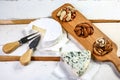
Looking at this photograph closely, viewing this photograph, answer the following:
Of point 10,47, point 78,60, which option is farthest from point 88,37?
point 10,47

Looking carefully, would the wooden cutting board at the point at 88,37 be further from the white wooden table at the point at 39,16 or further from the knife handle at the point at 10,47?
the knife handle at the point at 10,47

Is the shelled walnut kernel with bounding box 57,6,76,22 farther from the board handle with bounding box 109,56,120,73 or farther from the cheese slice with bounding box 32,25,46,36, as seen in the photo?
the board handle with bounding box 109,56,120,73

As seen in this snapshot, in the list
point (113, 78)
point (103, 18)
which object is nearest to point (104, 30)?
point (103, 18)

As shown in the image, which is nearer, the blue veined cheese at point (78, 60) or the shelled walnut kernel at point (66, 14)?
the blue veined cheese at point (78, 60)

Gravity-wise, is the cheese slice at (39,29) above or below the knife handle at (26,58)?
above

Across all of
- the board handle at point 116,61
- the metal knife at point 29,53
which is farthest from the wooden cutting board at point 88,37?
the metal knife at point 29,53

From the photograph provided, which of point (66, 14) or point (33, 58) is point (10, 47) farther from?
point (66, 14)

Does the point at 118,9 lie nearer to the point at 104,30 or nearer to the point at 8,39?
the point at 104,30

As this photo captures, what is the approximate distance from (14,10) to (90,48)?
0.31 m

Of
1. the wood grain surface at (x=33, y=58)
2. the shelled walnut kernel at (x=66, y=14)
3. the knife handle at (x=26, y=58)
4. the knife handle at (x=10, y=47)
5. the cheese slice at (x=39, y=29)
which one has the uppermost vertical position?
the shelled walnut kernel at (x=66, y=14)

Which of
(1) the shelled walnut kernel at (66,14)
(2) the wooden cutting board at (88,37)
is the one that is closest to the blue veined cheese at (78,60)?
(2) the wooden cutting board at (88,37)

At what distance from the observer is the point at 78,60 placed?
25.0 inches

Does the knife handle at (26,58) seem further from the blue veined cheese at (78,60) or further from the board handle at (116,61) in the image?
the board handle at (116,61)

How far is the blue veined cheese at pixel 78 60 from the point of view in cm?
62
